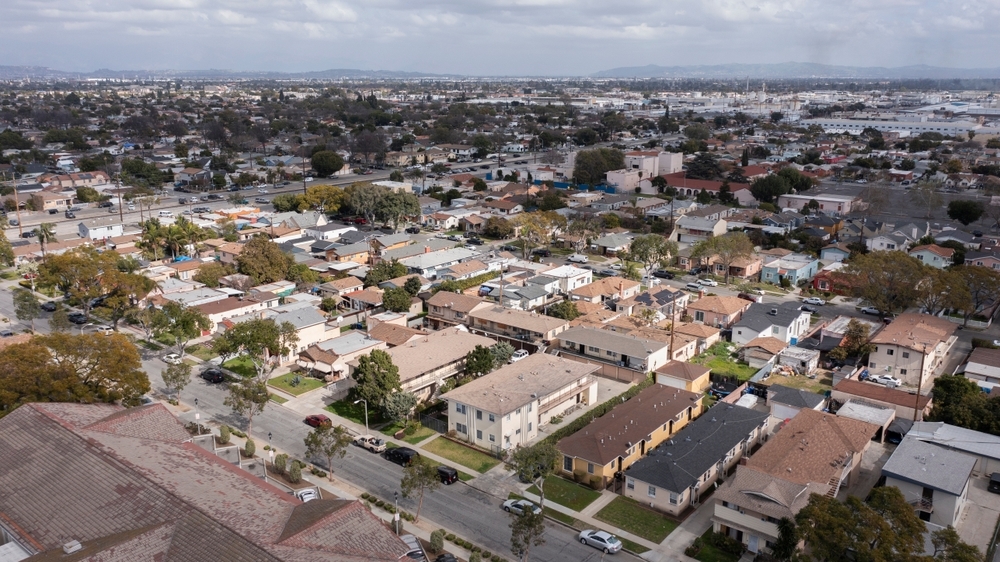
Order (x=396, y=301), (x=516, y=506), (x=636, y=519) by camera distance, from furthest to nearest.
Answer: (x=396, y=301)
(x=516, y=506)
(x=636, y=519)

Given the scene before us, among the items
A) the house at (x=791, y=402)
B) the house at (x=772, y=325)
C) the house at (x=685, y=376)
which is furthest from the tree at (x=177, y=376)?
the house at (x=772, y=325)

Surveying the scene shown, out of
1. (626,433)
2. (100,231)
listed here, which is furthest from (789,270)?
(100,231)

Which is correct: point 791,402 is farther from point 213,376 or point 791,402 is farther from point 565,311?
point 213,376

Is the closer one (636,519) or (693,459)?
(636,519)

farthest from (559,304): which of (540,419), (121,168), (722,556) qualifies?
(121,168)

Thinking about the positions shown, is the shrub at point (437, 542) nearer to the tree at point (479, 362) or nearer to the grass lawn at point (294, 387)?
the tree at point (479, 362)
